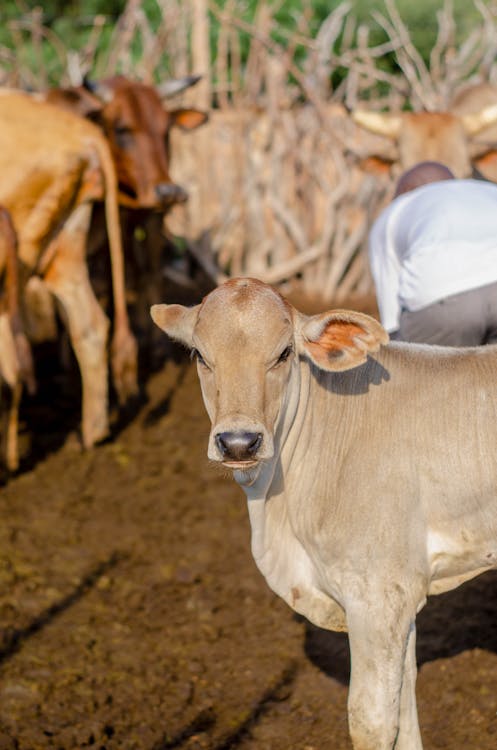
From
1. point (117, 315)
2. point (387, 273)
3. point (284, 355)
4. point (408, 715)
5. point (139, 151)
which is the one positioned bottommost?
point (117, 315)

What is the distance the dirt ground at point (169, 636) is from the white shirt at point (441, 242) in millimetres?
1370

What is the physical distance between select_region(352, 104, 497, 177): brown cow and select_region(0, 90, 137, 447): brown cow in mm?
2071

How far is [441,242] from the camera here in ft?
13.0

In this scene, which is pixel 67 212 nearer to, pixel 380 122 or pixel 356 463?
pixel 380 122

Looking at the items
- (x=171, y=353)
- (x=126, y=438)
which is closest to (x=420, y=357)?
(x=126, y=438)

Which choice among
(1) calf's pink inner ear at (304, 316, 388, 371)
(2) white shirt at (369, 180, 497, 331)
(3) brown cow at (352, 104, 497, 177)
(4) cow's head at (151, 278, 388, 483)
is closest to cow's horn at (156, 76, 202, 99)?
(3) brown cow at (352, 104, 497, 177)

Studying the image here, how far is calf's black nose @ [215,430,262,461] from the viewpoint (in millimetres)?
3002

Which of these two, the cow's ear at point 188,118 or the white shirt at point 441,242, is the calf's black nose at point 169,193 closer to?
the cow's ear at point 188,118

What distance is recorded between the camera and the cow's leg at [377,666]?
123 inches

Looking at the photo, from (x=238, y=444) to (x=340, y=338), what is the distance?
0.52m

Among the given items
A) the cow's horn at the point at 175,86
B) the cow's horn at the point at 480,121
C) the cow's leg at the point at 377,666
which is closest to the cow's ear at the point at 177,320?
the cow's leg at the point at 377,666

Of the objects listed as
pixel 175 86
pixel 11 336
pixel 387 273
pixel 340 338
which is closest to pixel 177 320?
pixel 340 338

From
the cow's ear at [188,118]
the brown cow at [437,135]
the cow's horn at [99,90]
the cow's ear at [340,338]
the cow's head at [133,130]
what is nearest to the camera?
the cow's ear at [340,338]

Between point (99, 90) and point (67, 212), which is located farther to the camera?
point (99, 90)
